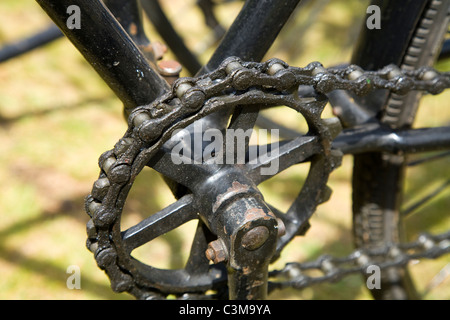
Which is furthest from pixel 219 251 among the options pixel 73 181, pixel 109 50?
pixel 73 181

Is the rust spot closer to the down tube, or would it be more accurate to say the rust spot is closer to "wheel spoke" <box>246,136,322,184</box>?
"wheel spoke" <box>246,136,322,184</box>

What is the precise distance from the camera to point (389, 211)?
1.28 metres

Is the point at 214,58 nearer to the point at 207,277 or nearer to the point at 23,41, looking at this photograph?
the point at 207,277

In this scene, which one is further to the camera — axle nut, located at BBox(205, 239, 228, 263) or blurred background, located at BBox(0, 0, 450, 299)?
blurred background, located at BBox(0, 0, 450, 299)

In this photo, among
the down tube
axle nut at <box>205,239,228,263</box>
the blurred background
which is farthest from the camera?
the blurred background

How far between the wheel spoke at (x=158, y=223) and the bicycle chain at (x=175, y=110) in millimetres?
25

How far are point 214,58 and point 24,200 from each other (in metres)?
0.99

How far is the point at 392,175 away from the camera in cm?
122

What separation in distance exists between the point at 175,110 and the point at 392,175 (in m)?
0.63

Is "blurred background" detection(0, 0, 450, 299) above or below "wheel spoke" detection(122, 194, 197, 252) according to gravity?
above

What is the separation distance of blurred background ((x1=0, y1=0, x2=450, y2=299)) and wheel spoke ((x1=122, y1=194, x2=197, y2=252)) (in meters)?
0.63

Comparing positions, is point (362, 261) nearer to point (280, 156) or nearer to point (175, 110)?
point (280, 156)

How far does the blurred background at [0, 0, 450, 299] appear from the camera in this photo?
155cm

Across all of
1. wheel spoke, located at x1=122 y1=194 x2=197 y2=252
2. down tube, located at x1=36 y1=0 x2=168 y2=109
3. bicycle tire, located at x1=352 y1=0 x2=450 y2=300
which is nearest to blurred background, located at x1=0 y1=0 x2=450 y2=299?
bicycle tire, located at x1=352 y1=0 x2=450 y2=300
